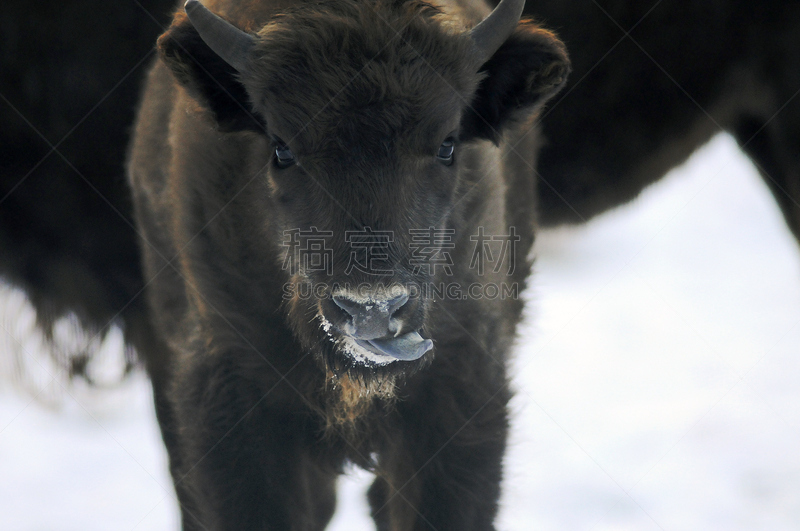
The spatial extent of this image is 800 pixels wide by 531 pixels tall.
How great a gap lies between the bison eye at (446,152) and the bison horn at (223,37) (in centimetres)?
62

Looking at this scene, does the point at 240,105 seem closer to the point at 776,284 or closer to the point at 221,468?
the point at 221,468

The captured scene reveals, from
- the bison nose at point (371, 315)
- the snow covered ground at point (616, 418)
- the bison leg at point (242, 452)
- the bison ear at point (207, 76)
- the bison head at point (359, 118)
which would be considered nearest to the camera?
the bison nose at point (371, 315)

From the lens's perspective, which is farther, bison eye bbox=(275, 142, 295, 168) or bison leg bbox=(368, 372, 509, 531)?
bison leg bbox=(368, 372, 509, 531)

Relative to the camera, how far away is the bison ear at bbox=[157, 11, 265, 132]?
2221 millimetres

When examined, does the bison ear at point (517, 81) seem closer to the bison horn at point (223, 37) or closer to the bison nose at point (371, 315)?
the bison horn at point (223, 37)

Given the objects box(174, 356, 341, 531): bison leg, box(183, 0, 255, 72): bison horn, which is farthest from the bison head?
box(174, 356, 341, 531): bison leg

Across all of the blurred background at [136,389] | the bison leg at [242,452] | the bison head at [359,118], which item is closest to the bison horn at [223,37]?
the bison head at [359,118]

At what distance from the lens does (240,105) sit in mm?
2375

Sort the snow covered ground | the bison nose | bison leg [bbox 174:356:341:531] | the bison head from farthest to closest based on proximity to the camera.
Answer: the snow covered ground
bison leg [bbox 174:356:341:531]
the bison head
the bison nose

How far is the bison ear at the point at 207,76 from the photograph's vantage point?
7.29 feet

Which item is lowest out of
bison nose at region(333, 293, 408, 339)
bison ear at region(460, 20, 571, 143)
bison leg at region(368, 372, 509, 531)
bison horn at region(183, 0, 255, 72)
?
bison leg at region(368, 372, 509, 531)

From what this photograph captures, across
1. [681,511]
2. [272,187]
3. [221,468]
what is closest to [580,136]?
[681,511]

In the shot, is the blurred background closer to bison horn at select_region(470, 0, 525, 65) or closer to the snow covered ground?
the snow covered ground

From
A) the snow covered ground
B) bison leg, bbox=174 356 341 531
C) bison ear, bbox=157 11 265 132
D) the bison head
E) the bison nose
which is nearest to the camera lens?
the bison nose
